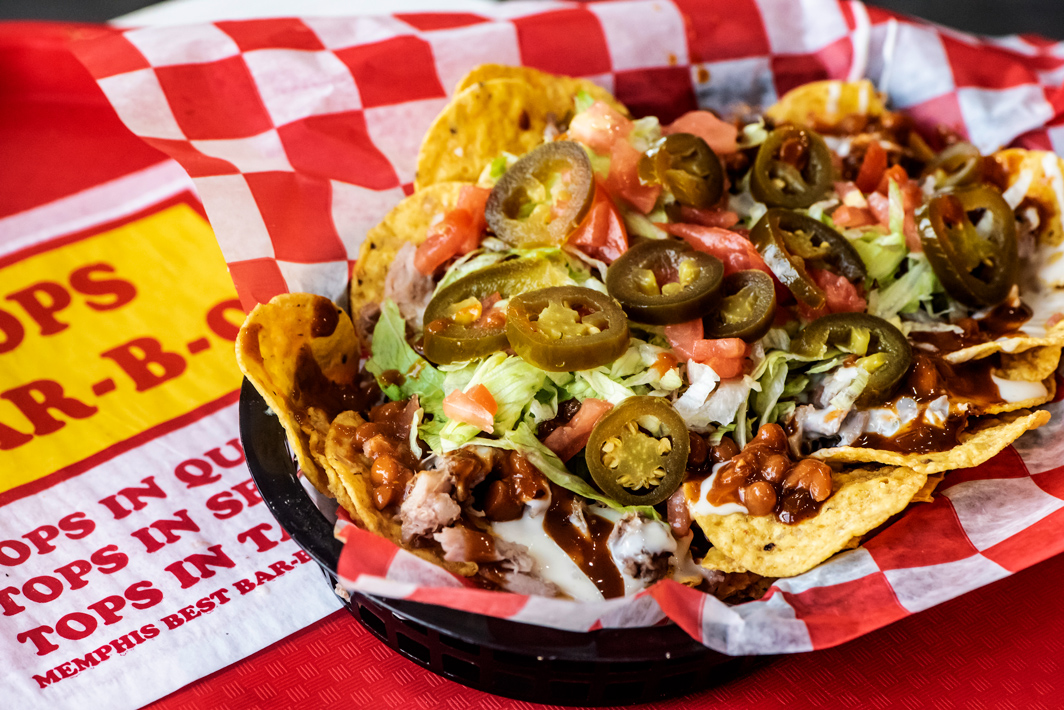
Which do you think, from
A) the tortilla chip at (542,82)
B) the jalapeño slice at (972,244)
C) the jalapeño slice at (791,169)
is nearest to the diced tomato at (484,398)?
the jalapeño slice at (791,169)

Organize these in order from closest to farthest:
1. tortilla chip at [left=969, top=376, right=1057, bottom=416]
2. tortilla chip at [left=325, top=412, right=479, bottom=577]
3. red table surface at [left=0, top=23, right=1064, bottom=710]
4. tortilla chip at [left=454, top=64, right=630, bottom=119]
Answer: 1. tortilla chip at [left=325, top=412, right=479, bottom=577]
2. red table surface at [left=0, top=23, right=1064, bottom=710]
3. tortilla chip at [left=969, top=376, right=1057, bottom=416]
4. tortilla chip at [left=454, top=64, right=630, bottom=119]

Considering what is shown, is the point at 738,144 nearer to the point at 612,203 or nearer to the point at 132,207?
the point at 612,203

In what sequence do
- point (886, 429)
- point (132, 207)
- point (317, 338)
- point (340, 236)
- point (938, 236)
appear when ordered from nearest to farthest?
point (886, 429) < point (317, 338) < point (938, 236) < point (340, 236) < point (132, 207)

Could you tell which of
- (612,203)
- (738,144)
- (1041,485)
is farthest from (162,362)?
(1041,485)

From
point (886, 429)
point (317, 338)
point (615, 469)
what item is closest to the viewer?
point (615, 469)

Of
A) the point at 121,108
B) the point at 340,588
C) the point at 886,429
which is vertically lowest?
the point at 340,588

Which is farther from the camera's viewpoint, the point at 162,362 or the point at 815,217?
the point at 162,362

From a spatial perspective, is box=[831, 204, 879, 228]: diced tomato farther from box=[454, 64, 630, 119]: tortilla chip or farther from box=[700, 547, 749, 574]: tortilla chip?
box=[700, 547, 749, 574]: tortilla chip

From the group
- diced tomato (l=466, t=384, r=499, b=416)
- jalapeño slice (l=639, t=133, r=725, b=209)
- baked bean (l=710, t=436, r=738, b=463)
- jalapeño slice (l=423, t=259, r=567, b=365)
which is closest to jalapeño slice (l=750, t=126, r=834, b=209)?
jalapeño slice (l=639, t=133, r=725, b=209)
